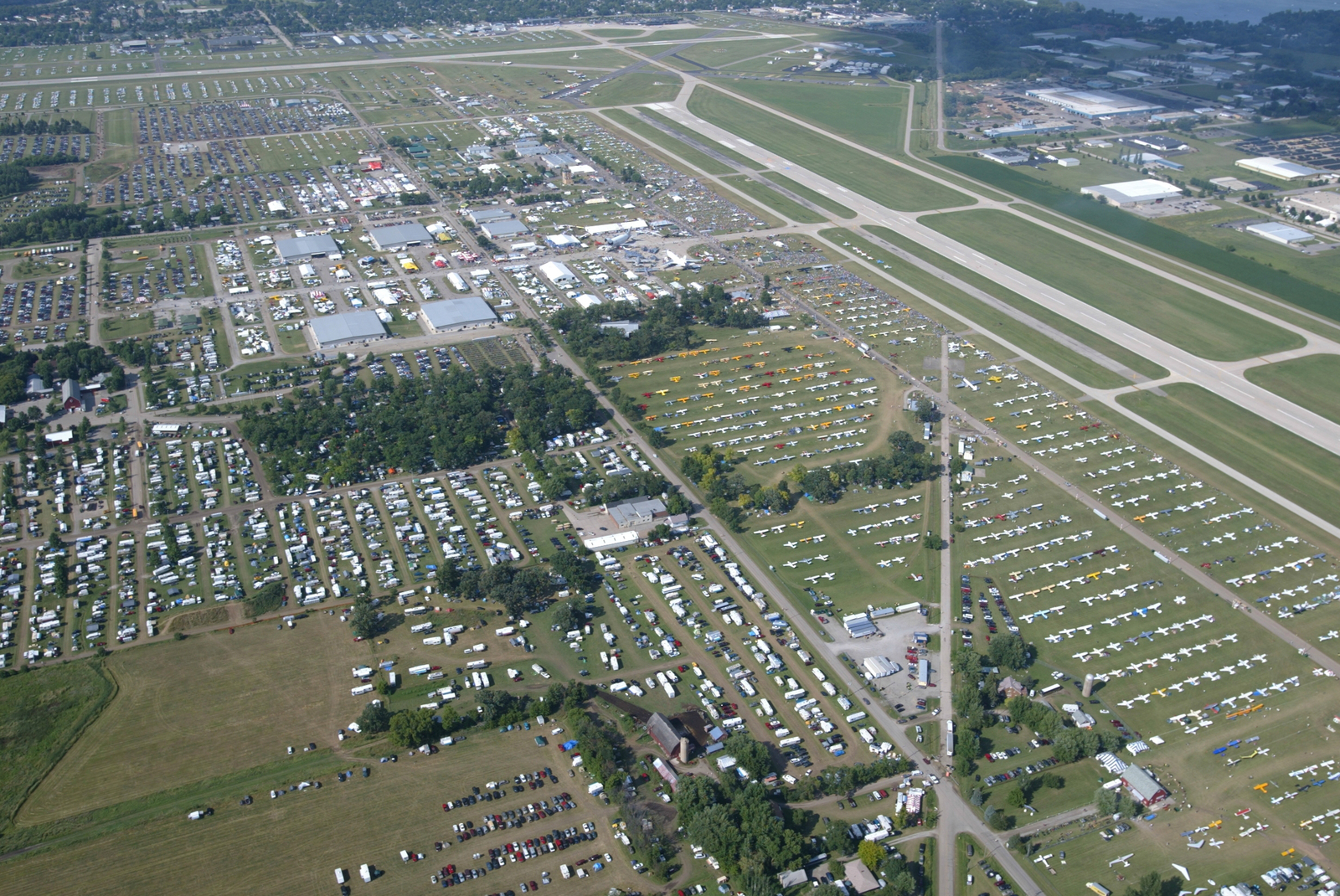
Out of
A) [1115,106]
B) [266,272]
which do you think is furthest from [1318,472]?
[1115,106]

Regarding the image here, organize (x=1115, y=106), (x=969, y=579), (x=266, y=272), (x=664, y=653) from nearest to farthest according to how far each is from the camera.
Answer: (x=664, y=653), (x=969, y=579), (x=266, y=272), (x=1115, y=106)

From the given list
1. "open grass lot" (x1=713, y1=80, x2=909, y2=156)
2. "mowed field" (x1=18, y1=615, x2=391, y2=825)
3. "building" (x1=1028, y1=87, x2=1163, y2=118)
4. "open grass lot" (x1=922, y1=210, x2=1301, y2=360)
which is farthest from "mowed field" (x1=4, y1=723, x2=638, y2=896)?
"building" (x1=1028, y1=87, x2=1163, y2=118)

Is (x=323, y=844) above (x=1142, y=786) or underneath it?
above

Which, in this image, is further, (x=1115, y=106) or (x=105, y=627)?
(x=1115, y=106)

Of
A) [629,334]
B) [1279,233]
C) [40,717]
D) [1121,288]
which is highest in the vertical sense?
[1279,233]

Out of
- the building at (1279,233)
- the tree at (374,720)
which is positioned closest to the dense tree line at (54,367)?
the tree at (374,720)

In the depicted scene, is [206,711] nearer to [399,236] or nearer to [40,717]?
[40,717]

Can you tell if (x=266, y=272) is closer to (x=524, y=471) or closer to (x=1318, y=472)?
(x=524, y=471)

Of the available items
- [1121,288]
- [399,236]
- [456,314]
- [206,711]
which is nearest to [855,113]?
[1121,288]
